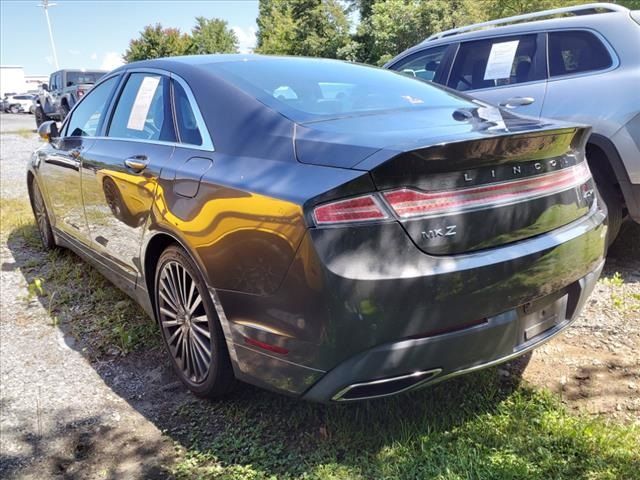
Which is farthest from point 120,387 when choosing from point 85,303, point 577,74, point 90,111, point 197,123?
point 577,74

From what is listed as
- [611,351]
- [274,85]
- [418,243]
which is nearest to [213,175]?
[274,85]

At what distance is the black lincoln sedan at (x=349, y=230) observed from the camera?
181 centimetres

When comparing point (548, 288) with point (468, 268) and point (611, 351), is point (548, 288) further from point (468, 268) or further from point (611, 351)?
point (611, 351)

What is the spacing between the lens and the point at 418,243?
1827mm

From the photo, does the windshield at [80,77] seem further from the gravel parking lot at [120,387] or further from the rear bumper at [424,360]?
the rear bumper at [424,360]

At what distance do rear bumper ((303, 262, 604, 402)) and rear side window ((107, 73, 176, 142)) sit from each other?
1.50 metres

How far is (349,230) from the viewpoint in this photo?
1.78 m

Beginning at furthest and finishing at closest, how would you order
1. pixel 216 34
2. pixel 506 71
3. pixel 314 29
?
pixel 216 34
pixel 314 29
pixel 506 71

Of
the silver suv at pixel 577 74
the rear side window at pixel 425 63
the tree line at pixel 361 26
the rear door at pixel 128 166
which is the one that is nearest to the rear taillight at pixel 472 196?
the rear door at pixel 128 166

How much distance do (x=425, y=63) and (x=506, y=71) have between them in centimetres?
99

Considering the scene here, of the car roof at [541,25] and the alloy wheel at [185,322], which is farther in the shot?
the car roof at [541,25]

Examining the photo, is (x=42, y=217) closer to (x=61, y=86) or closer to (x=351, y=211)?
(x=351, y=211)

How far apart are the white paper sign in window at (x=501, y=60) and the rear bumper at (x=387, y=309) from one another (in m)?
2.69

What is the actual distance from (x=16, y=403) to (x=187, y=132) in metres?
1.63
